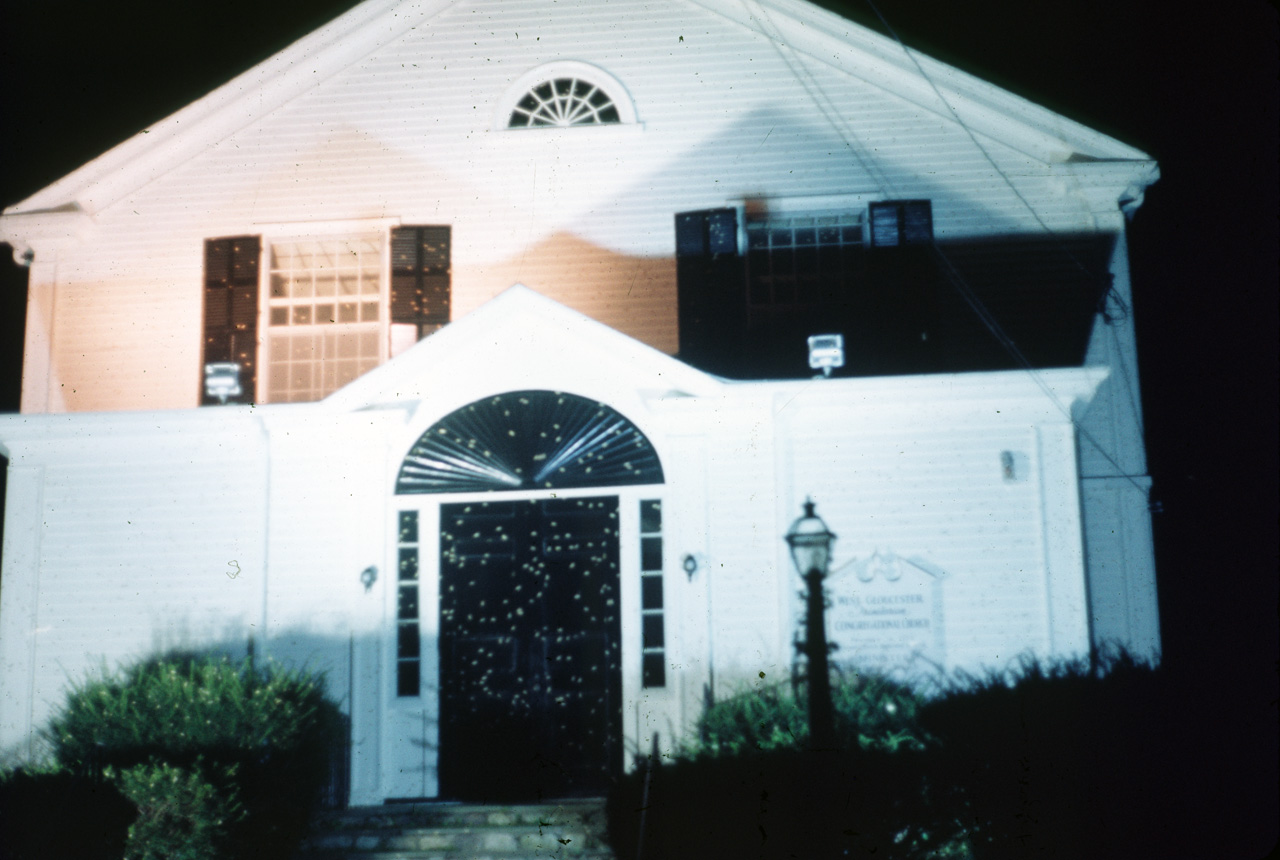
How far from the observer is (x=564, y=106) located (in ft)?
35.5

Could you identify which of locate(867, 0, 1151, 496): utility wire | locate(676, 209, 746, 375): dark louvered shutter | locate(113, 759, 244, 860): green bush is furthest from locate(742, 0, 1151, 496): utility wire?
locate(113, 759, 244, 860): green bush

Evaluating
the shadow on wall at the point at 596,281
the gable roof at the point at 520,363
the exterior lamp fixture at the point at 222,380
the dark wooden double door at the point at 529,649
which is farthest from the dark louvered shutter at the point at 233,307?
the dark wooden double door at the point at 529,649

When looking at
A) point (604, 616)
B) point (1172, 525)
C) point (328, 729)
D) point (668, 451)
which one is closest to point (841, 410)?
point (668, 451)

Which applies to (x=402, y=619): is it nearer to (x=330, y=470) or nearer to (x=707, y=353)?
(x=330, y=470)

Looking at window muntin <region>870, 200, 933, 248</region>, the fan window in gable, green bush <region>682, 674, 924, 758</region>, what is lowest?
green bush <region>682, 674, 924, 758</region>

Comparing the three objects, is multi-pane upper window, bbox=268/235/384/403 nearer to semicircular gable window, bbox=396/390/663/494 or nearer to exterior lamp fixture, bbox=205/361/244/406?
exterior lamp fixture, bbox=205/361/244/406

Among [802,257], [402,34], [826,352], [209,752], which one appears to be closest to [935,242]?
[802,257]

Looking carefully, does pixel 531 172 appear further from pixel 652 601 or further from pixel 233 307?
pixel 652 601

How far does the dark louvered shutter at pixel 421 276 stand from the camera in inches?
404

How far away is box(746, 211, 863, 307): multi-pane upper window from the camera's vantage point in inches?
408

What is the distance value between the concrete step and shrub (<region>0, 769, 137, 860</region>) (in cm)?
139

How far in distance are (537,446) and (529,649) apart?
182 centimetres

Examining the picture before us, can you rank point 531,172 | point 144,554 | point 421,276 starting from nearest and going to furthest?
1. point 144,554
2. point 421,276
3. point 531,172

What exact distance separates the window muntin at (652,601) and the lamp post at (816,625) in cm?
203
